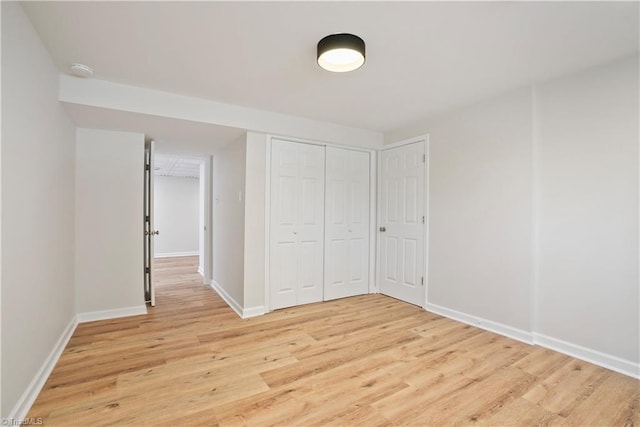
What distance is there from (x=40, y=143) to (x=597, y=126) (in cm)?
410

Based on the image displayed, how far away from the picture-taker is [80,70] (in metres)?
2.30

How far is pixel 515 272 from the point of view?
2.78m

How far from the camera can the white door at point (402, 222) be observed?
12.2ft

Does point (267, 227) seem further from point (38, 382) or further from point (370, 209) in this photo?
point (38, 382)

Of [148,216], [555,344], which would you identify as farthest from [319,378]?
[148,216]

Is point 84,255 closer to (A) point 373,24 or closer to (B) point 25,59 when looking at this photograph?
(B) point 25,59

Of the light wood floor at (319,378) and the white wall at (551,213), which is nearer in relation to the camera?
the light wood floor at (319,378)

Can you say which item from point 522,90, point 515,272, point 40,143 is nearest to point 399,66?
point 522,90

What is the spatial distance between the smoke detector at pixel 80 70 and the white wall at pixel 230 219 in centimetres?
147

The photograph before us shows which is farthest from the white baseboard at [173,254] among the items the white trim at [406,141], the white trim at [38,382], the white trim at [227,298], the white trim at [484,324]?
the white trim at [484,324]

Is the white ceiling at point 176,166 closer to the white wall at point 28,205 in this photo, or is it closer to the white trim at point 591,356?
the white wall at point 28,205

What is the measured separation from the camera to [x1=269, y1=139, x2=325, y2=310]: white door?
11.8 ft

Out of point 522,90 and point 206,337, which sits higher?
point 522,90

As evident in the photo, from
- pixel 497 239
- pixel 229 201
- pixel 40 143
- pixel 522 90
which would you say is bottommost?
pixel 497 239
